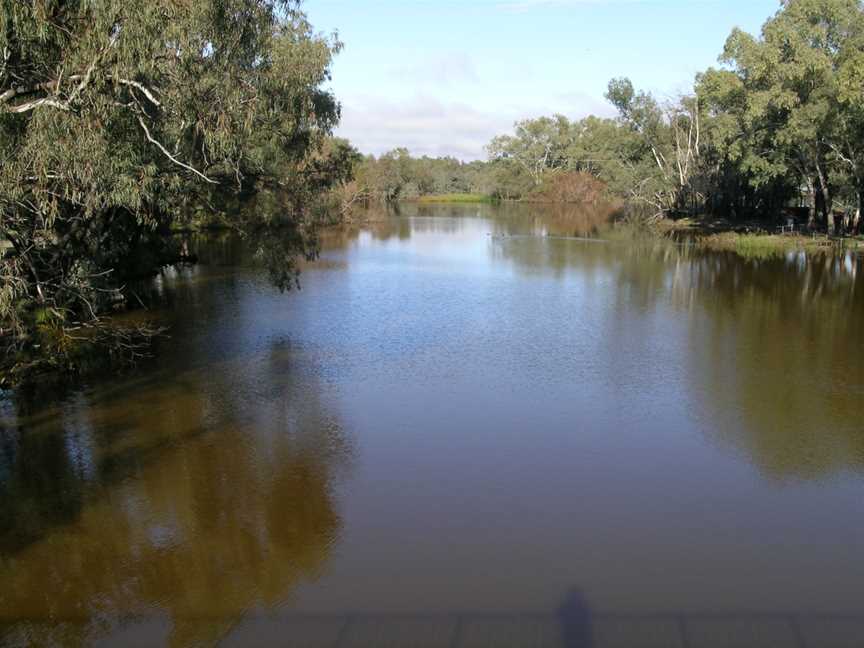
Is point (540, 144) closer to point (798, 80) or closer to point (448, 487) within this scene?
point (798, 80)

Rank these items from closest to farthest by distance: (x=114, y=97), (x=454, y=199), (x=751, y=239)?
(x=114, y=97) < (x=751, y=239) < (x=454, y=199)

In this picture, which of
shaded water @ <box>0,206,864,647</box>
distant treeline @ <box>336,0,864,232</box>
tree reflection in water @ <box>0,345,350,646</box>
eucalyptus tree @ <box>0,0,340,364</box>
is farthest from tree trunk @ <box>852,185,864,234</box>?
tree reflection in water @ <box>0,345,350,646</box>

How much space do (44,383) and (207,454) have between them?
4.77 metres

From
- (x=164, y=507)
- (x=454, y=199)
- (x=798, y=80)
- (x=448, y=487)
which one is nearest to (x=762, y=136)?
(x=798, y=80)

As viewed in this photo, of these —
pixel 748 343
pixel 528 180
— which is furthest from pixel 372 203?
pixel 748 343

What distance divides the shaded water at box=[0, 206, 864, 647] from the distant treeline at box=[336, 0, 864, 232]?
13.6 meters

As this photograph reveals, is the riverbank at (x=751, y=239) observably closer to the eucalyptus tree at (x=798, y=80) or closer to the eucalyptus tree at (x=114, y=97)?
the eucalyptus tree at (x=798, y=80)

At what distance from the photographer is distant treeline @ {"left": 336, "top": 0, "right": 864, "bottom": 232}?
1105 inches

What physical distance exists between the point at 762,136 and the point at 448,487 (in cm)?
2799

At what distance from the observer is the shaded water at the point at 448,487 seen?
690 cm

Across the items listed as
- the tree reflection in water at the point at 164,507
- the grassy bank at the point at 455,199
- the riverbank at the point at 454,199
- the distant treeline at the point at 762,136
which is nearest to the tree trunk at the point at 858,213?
the distant treeline at the point at 762,136

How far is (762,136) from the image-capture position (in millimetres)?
31812

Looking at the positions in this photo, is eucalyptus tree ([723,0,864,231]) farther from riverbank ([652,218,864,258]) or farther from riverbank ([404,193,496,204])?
riverbank ([404,193,496,204])

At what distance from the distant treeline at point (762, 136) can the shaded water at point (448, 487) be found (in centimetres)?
1361
